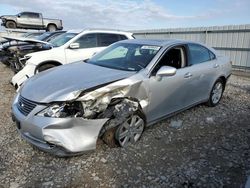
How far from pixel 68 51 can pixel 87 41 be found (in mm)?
824

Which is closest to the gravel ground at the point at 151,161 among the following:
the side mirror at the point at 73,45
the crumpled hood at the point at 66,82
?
the crumpled hood at the point at 66,82

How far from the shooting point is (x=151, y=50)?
4.52m

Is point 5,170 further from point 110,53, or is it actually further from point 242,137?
point 242,137

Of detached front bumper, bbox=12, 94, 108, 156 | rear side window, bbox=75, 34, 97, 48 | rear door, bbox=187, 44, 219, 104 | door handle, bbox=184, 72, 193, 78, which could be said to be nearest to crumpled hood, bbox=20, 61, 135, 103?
detached front bumper, bbox=12, 94, 108, 156

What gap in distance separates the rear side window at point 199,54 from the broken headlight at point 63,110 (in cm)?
266

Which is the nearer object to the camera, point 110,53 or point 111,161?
point 111,161

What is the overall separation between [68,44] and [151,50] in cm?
376

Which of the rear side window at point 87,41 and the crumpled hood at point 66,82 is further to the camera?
the rear side window at point 87,41

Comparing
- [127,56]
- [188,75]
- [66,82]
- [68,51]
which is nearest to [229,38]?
[68,51]

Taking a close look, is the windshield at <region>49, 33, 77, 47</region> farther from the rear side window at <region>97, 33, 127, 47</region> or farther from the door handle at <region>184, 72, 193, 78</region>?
the door handle at <region>184, 72, 193, 78</region>

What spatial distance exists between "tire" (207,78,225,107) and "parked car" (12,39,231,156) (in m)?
0.51

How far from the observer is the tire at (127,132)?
3677 millimetres

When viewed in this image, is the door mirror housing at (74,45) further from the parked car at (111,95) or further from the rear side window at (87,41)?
the parked car at (111,95)

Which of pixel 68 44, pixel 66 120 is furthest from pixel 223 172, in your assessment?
pixel 68 44
